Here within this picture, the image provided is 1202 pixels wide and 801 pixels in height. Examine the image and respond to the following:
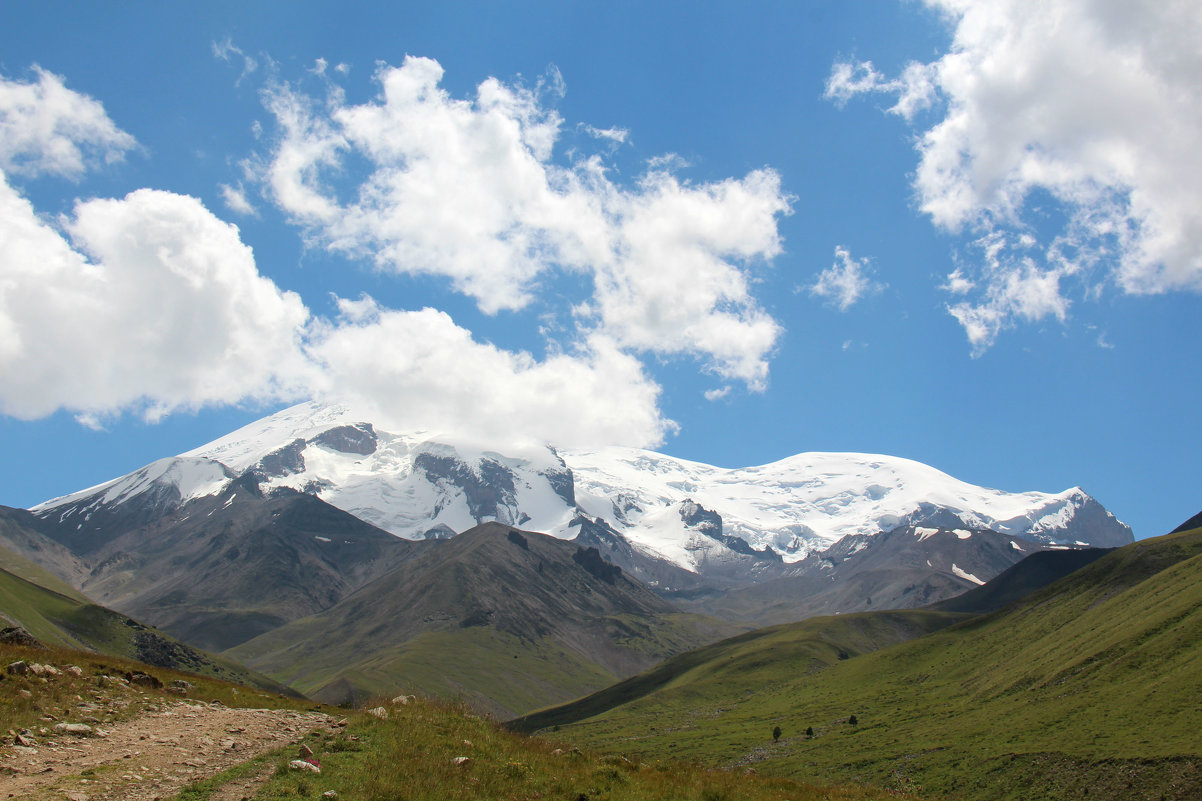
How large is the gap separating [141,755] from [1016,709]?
9848 centimetres

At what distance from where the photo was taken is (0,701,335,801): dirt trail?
18859 millimetres

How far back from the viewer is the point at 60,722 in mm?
23734

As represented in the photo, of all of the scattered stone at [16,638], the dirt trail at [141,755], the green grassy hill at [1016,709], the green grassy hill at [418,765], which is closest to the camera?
the dirt trail at [141,755]

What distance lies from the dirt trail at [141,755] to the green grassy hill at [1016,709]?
201 ft

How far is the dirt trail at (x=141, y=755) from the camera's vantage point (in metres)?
18.9

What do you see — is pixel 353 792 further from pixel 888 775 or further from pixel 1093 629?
pixel 1093 629

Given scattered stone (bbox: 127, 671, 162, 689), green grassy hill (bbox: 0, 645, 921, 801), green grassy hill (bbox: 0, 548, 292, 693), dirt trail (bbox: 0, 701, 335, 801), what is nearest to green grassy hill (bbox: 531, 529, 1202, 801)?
green grassy hill (bbox: 0, 645, 921, 801)

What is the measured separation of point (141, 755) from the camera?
21.9m

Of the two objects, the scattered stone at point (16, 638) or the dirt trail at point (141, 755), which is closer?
the dirt trail at point (141, 755)

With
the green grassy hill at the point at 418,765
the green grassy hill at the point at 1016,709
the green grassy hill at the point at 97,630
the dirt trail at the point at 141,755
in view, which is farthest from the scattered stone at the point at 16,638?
the green grassy hill at the point at 97,630

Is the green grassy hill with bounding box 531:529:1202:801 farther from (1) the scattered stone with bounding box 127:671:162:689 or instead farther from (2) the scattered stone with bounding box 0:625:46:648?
(2) the scattered stone with bounding box 0:625:46:648

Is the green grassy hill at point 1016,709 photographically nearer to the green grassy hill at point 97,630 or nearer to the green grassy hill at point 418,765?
the green grassy hill at point 418,765

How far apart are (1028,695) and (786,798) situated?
8755cm

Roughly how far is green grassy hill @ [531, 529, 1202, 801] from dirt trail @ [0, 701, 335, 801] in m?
61.2
